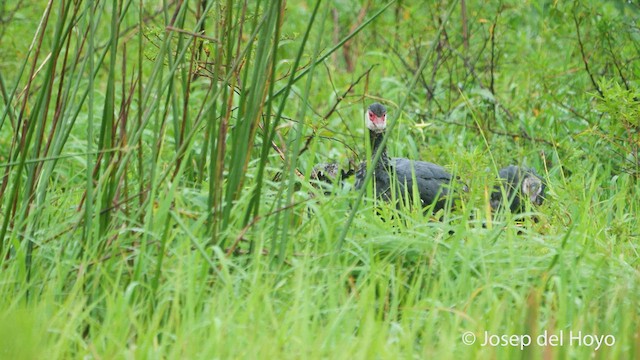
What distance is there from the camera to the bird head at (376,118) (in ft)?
17.9

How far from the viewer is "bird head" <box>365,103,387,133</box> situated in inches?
214

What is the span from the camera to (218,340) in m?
2.50

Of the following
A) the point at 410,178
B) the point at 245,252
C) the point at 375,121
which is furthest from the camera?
the point at 375,121

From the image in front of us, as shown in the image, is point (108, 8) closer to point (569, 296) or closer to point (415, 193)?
point (415, 193)

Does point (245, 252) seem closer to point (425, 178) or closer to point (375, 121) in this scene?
point (425, 178)

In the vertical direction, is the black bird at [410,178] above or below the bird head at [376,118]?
below

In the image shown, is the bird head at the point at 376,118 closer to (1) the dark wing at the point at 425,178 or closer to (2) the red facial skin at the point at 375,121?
(2) the red facial skin at the point at 375,121

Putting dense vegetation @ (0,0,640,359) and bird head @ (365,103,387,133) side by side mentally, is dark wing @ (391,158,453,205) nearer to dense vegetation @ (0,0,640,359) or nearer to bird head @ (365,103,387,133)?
bird head @ (365,103,387,133)

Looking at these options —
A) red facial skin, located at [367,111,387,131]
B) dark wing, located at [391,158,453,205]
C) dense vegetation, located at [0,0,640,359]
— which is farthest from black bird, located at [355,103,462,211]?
dense vegetation, located at [0,0,640,359]

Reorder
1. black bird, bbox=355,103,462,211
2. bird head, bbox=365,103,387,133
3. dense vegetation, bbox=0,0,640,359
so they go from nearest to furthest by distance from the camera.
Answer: dense vegetation, bbox=0,0,640,359 < black bird, bbox=355,103,462,211 < bird head, bbox=365,103,387,133

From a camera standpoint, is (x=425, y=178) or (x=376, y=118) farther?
(x=376, y=118)

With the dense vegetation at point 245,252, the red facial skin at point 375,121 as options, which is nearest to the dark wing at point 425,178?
the red facial skin at point 375,121

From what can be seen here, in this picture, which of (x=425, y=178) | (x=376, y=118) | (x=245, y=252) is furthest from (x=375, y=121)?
(x=245, y=252)

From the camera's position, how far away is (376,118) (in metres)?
5.46
